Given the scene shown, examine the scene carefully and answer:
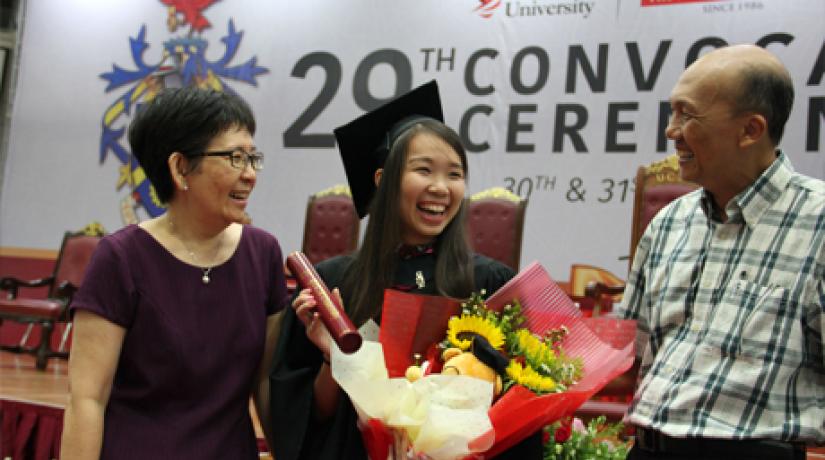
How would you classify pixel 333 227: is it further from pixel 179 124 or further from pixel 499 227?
pixel 179 124

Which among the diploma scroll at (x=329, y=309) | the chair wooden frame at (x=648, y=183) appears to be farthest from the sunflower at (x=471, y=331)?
the chair wooden frame at (x=648, y=183)

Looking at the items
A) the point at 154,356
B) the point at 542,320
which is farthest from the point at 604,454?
the point at 154,356

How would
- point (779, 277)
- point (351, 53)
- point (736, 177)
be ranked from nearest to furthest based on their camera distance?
point (779, 277)
point (736, 177)
point (351, 53)

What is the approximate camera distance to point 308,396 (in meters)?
1.81

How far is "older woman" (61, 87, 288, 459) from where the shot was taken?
1.74 metres

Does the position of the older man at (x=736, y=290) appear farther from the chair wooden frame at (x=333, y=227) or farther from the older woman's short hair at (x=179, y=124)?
the chair wooden frame at (x=333, y=227)

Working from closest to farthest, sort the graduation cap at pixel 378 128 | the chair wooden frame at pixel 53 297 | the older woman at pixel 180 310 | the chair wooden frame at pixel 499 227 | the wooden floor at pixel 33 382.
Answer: the older woman at pixel 180 310
the graduation cap at pixel 378 128
the wooden floor at pixel 33 382
the chair wooden frame at pixel 499 227
the chair wooden frame at pixel 53 297

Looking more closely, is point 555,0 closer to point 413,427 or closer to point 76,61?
point 76,61

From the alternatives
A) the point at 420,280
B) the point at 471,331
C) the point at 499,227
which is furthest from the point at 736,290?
the point at 499,227

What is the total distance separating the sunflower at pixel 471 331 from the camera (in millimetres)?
1576

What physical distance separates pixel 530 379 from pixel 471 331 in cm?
14

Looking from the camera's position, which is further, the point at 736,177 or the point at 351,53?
the point at 351,53

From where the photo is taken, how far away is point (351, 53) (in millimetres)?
6664

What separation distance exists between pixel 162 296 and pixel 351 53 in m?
5.07
